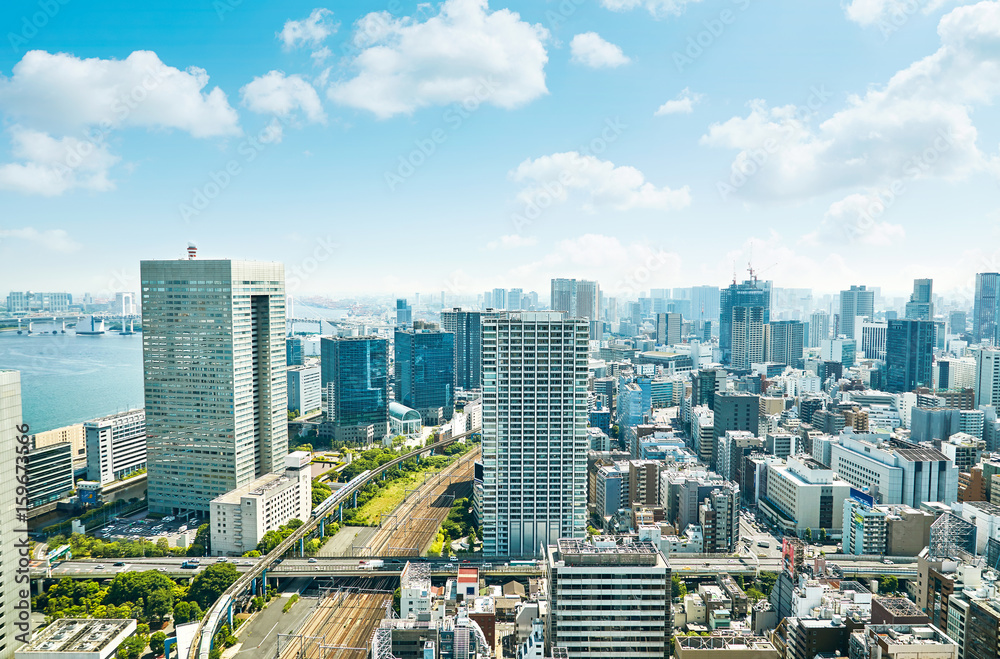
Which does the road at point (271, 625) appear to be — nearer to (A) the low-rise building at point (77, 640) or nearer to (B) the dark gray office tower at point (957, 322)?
(A) the low-rise building at point (77, 640)

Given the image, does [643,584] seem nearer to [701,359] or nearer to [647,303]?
[701,359]

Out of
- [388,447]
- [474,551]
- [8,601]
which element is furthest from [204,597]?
[388,447]

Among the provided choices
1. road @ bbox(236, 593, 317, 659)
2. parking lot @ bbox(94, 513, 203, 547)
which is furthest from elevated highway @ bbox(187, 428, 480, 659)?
parking lot @ bbox(94, 513, 203, 547)

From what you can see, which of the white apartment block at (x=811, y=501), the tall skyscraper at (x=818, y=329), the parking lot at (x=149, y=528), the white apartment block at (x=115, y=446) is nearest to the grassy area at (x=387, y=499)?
the parking lot at (x=149, y=528)

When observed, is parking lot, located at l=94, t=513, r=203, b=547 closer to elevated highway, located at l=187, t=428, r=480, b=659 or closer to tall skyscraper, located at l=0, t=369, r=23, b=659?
elevated highway, located at l=187, t=428, r=480, b=659

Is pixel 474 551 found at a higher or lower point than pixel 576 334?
lower

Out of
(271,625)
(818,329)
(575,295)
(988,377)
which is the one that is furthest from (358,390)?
(818,329)

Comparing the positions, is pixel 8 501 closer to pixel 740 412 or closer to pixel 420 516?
pixel 420 516
